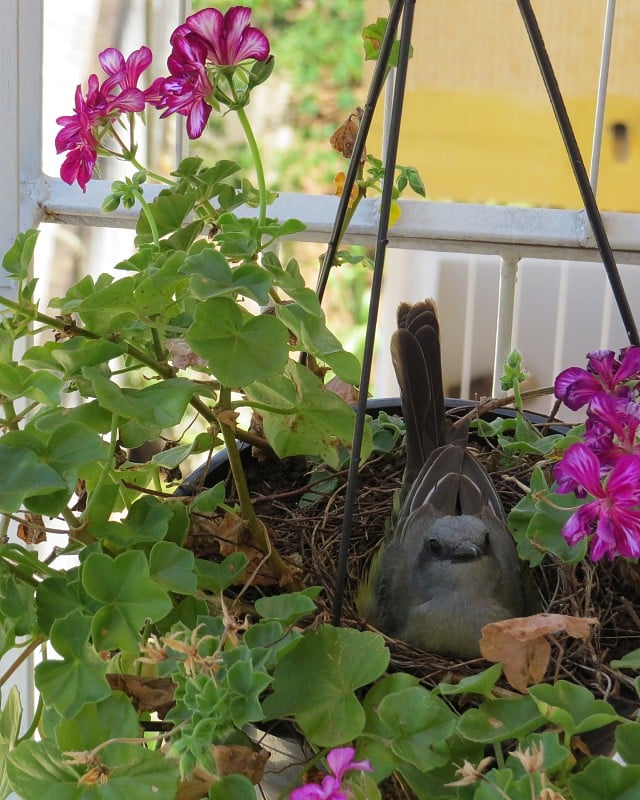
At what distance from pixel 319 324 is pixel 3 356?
238mm

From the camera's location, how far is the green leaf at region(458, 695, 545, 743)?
1.74 ft

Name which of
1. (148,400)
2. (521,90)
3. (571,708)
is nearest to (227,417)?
(148,400)

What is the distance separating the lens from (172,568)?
0.59 meters

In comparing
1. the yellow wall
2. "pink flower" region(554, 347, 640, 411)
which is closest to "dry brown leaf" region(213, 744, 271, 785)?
"pink flower" region(554, 347, 640, 411)

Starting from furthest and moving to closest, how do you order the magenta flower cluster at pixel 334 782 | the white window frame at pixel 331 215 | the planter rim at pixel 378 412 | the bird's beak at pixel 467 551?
the white window frame at pixel 331 215, the bird's beak at pixel 467 551, the planter rim at pixel 378 412, the magenta flower cluster at pixel 334 782

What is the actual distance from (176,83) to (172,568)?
335 millimetres

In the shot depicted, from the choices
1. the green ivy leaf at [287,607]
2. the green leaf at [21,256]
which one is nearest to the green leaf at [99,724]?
the green ivy leaf at [287,607]

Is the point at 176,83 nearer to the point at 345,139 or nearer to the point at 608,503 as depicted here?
the point at 345,139

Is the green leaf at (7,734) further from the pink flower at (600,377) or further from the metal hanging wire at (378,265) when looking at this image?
the pink flower at (600,377)

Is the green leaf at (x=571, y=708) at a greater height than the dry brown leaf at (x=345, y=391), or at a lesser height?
lesser

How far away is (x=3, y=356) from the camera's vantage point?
0.69m

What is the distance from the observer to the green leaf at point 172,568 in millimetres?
584

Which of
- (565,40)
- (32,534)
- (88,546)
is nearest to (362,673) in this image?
(88,546)

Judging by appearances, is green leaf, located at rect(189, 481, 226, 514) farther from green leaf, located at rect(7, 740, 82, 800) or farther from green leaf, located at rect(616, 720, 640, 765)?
green leaf, located at rect(616, 720, 640, 765)
